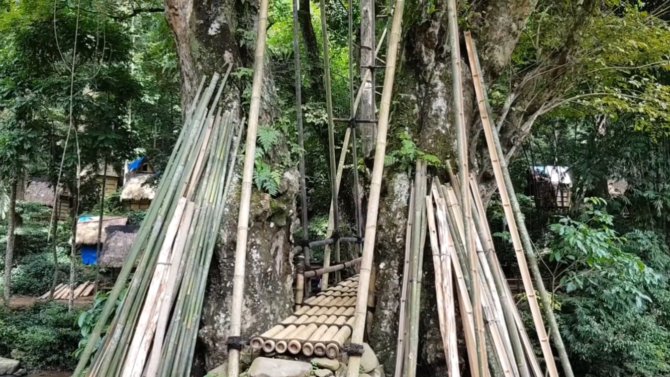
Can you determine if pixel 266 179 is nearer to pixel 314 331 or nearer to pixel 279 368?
pixel 314 331

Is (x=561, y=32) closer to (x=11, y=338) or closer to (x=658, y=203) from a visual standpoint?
(x=658, y=203)

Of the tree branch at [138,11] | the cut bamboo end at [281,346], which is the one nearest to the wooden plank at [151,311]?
the cut bamboo end at [281,346]

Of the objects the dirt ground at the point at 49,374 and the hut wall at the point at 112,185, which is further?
the hut wall at the point at 112,185

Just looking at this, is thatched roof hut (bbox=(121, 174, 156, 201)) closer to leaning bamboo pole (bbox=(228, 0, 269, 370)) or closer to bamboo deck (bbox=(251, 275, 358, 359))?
bamboo deck (bbox=(251, 275, 358, 359))

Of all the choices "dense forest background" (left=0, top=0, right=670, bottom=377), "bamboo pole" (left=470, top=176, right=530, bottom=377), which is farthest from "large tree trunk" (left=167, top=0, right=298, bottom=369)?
"bamboo pole" (left=470, top=176, right=530, bottom=377)

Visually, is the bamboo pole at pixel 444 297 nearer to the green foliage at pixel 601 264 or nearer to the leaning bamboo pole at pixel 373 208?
the leaning bamboo pole at pixel 373 208

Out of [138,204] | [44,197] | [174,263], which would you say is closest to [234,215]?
[174,263]

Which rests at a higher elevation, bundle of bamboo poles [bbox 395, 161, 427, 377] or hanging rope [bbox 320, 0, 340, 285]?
hanging rope [bbox 320, 0, 340, 285]

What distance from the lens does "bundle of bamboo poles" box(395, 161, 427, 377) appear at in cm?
188

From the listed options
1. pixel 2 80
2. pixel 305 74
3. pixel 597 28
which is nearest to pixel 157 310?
pixel 597 28

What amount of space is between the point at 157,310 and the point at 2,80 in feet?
17.6

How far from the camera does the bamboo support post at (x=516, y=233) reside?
6.47 feet

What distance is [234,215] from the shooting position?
7.96 feet

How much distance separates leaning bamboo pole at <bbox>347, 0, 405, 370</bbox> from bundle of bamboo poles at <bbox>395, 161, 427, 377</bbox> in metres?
0.22
